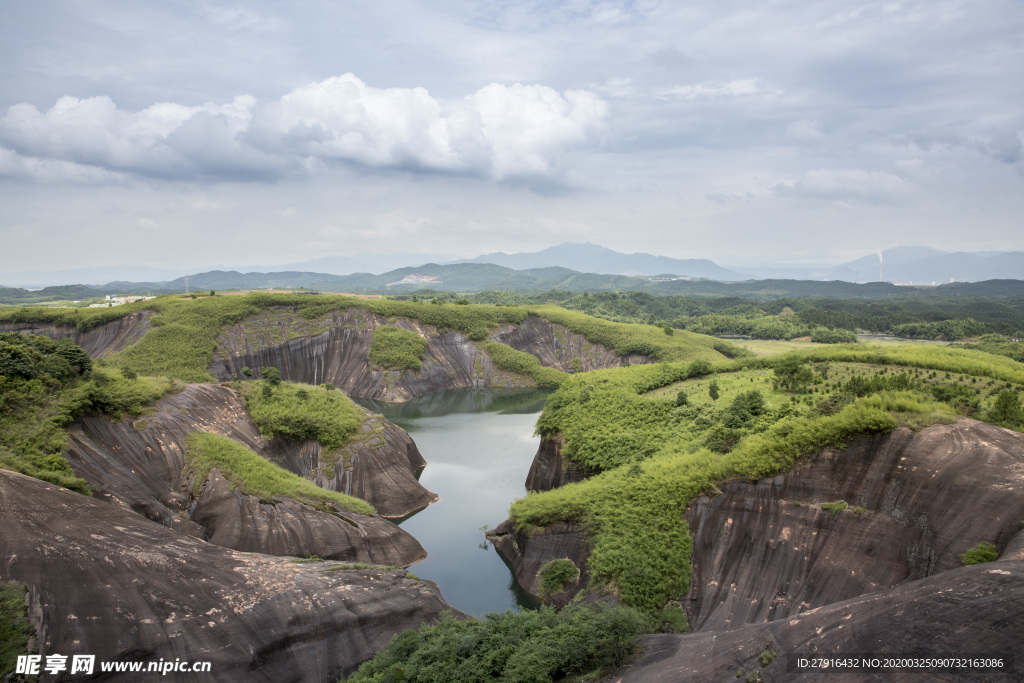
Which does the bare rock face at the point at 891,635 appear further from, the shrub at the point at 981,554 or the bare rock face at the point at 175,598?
the bare rock face at the point at 175,598

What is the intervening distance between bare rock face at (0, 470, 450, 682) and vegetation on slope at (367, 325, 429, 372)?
51.6 m

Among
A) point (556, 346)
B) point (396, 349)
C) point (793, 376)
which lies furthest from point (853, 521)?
point (556, 346)

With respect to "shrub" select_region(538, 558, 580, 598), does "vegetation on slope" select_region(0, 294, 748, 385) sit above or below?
above

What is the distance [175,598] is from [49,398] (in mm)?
12493

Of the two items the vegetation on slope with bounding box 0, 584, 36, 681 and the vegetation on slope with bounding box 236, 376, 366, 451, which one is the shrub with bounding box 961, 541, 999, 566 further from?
the vegetation on slope with bounding box 236, 376, 366, 451

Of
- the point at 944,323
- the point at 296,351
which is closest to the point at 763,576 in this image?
the point at 296,351

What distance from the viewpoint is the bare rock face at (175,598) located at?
15.4 meters

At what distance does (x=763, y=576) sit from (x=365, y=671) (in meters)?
12.6

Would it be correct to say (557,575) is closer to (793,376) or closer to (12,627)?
(793,376)

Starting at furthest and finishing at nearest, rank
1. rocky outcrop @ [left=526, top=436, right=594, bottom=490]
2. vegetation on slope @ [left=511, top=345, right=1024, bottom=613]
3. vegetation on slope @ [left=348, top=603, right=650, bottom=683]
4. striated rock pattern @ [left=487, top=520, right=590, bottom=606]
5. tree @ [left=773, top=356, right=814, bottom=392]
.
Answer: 1. rocky outcrop @ [left=526, top=436, right=594, bottom=490]
2. tree @ [left=773, top=356, right=814, bottom=392]
3. striated rock pattern @ [left=487, top=520, right=590, bottom=606]
4. vegetation on slope @ [left=511, top=345, right=1024, bottom=613]
5. vegetation on slope @ [left=348, top=603, right=650, bottom=683]

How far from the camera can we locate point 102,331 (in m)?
69.4

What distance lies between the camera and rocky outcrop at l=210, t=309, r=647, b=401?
69250 mm

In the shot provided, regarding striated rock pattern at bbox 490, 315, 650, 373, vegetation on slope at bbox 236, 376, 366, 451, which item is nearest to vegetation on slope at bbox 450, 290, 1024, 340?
striated rock pattern at bbox 490, 315, 650, 373

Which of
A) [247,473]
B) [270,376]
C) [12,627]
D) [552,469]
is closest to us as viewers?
[12,627]
